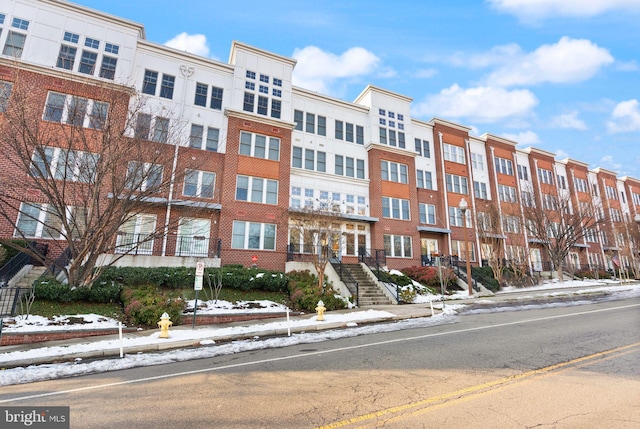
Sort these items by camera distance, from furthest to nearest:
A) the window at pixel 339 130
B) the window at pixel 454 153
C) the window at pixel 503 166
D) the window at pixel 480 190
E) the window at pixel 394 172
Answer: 1. the window at pixel 503 166
2. the window at pixel 480 190
3. the window at pixel 454 153
4. the window at pixel 394 172
5. the window at pixel 339 130

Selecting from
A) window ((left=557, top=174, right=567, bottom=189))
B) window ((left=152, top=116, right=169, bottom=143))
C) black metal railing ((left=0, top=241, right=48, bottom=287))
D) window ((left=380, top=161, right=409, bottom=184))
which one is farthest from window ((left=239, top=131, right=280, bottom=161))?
window ((left=557, top=174, right=567, bottom=189))

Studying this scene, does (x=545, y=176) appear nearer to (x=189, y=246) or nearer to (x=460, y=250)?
(x=460, y=250)

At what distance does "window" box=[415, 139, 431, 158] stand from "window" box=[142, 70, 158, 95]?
23.4 metres

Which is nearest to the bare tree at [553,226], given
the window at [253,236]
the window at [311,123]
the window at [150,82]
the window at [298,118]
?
the window at [311,123]

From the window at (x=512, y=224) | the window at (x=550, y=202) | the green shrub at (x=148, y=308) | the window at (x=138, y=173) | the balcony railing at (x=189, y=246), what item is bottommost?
Result: the green shrub at (x=148, y=308)

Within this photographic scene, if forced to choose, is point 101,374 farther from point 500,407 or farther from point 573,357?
point 573,357

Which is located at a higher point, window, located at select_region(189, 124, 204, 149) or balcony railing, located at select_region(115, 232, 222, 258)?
window, located at select_region(189, 124, 204, 149)

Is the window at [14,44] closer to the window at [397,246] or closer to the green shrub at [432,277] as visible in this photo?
the window at [397,246]

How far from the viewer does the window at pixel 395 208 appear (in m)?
26.9

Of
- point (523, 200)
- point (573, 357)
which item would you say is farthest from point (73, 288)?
point (523, 200)

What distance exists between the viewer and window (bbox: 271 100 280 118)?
80.2ft

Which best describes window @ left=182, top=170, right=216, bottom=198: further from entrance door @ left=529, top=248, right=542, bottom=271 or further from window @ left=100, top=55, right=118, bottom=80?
entrance door @ left=529, top=248, right=542, bottom=271

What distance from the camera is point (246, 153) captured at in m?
22.8

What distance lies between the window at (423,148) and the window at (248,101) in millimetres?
16740
